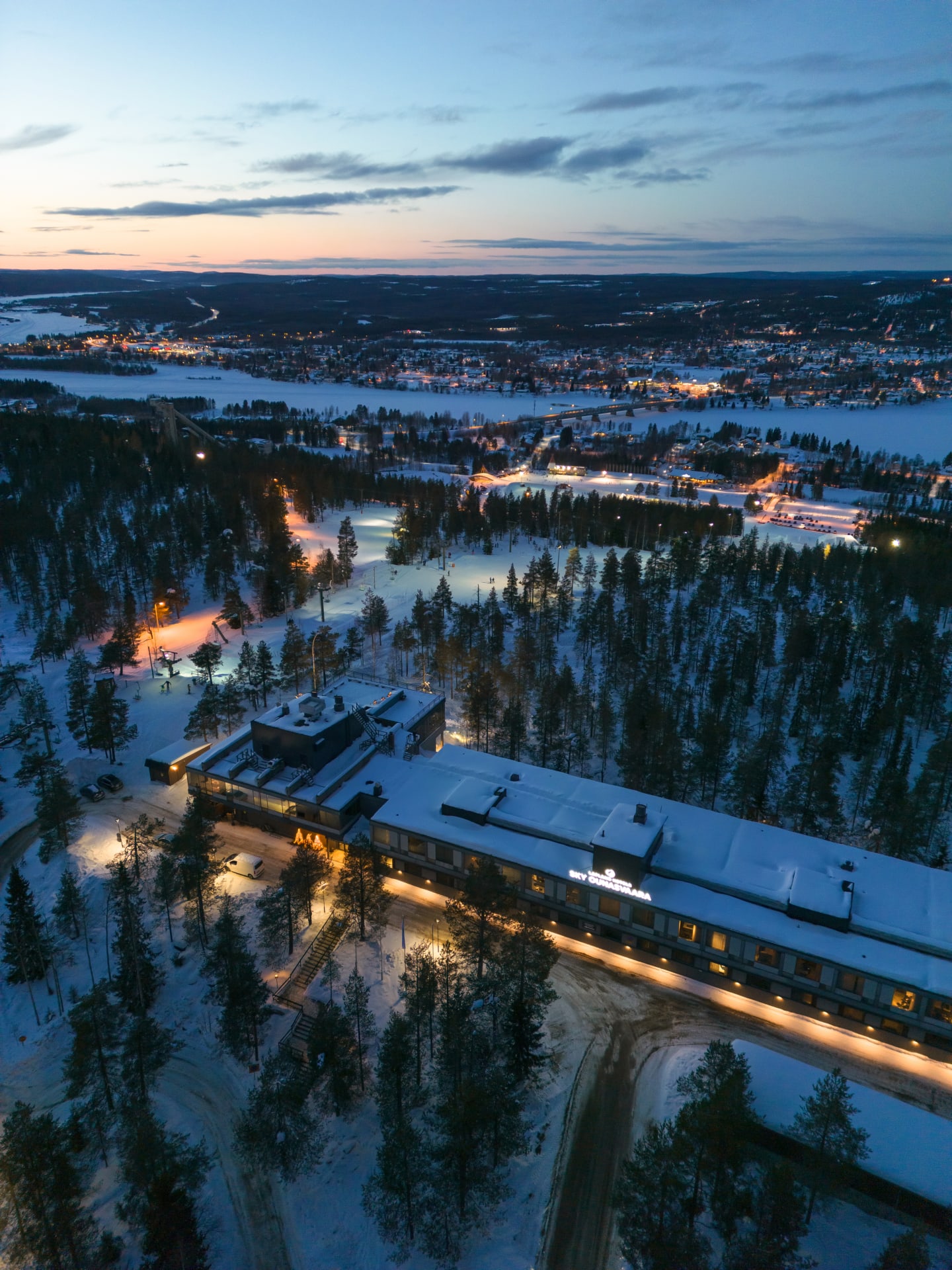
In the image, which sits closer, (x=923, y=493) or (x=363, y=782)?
(x=363, y=782)

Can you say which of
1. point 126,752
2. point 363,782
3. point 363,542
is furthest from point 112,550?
point 363,782

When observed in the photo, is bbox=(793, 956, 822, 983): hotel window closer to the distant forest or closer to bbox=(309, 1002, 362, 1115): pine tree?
the distant forest

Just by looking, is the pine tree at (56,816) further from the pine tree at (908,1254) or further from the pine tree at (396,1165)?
the pine tree at (908,1254)

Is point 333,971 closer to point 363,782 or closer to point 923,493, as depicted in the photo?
point 363,782

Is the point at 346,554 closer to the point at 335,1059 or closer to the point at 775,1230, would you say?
the point at 335,1059

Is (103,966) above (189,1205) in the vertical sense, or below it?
below

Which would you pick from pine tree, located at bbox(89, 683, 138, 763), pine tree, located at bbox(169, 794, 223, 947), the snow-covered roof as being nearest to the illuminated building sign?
the snow-covered roof
